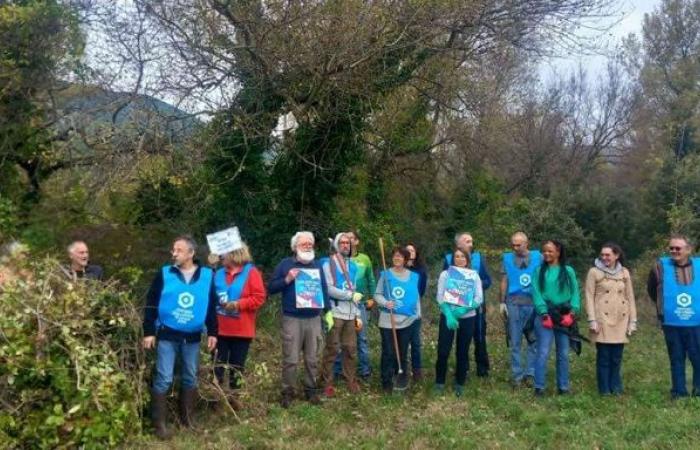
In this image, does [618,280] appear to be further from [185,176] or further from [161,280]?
[185,176]

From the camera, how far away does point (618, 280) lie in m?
8.31

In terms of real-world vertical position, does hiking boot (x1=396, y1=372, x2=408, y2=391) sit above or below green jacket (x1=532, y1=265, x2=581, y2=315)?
below

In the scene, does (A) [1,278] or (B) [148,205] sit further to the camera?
(B) [148,205]

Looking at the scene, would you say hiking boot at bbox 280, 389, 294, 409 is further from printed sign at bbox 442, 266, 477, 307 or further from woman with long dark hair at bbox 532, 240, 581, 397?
woman with long dark hair at bbox 532, 240, 581, 397

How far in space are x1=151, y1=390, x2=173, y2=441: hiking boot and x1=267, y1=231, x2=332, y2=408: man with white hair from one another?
136cm

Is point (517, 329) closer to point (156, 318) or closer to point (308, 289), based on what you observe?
point (308, 289)

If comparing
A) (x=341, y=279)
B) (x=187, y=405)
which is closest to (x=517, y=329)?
(x=341, y=279)

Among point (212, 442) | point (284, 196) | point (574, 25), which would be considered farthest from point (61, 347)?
point (574, 25)

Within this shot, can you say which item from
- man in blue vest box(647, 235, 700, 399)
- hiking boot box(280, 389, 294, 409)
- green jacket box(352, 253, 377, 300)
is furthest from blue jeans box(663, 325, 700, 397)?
hiking boot box(280, 389, 294, 409)

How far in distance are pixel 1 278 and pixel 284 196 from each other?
7.20m

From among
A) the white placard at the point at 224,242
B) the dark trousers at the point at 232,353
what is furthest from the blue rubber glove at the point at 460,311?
the white placard at the point at 224,242

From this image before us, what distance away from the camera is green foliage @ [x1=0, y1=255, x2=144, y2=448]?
590cm

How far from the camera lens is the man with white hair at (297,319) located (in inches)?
299

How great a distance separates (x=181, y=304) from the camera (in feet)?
21.8
